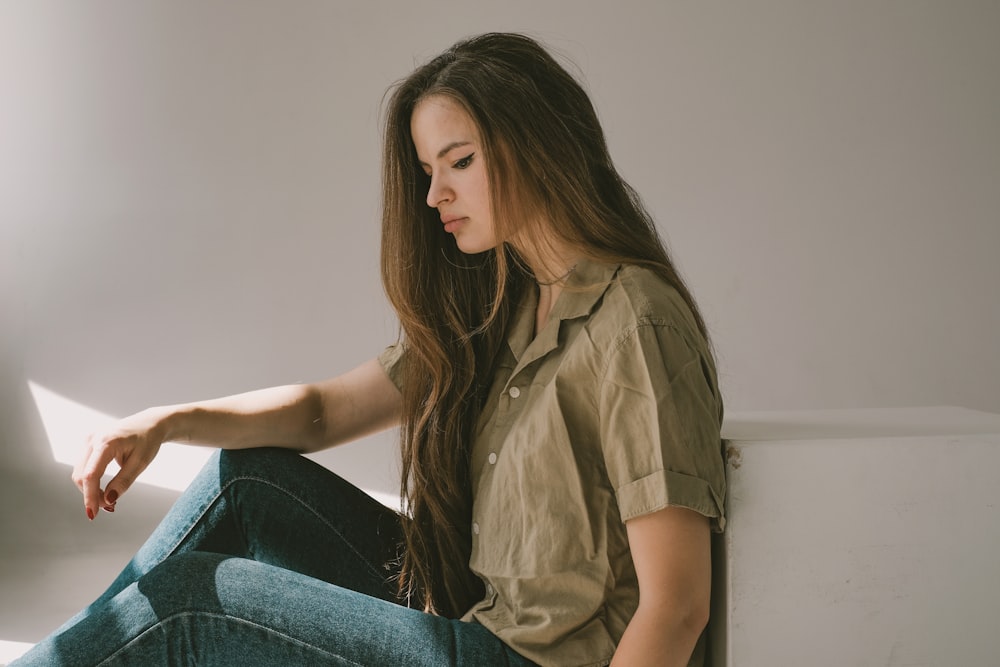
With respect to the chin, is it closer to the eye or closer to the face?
the face

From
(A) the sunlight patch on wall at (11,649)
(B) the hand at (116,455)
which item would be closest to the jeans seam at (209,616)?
(B) the hand at (116,455)

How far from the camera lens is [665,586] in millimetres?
1271

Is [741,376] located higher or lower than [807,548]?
lower

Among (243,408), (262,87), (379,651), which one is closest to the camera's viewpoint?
(379,651)

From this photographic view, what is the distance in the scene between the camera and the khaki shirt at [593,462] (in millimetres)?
1306

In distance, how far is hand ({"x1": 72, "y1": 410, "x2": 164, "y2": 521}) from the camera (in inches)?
59.7

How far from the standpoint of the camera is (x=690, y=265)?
12.0 ft

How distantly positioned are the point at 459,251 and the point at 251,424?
0.46 metres

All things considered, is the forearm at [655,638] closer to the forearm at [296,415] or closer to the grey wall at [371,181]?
the forearm at [296,415]

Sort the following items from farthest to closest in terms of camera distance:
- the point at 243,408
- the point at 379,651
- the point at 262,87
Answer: the point at 262,87 < the point at 243,408 < the point at 379,651

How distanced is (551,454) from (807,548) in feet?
1.25

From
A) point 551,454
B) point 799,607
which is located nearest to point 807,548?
point 799,607

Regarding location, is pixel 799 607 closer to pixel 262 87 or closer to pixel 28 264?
pixel 262 87

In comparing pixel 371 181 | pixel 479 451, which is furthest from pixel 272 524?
pixel 371 181
